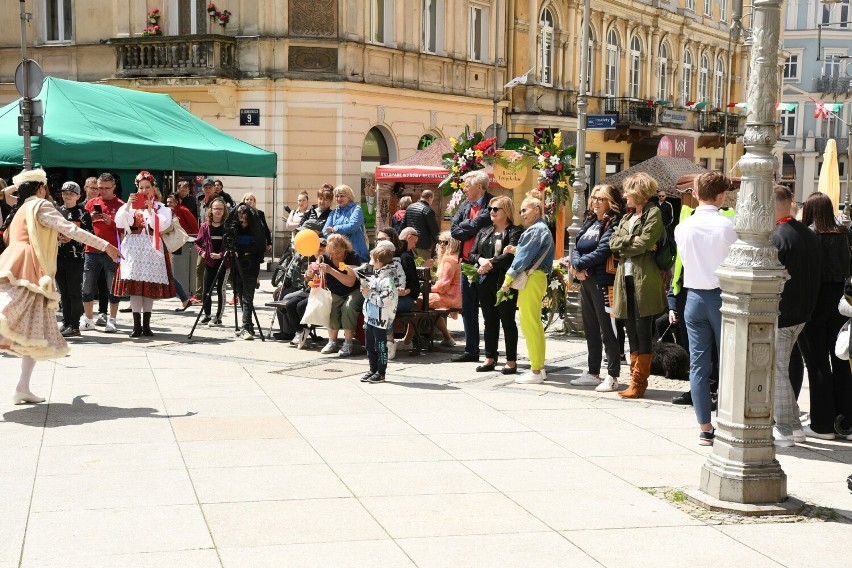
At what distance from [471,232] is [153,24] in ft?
57.1

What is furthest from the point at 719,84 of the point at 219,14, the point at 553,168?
the point at 553,168

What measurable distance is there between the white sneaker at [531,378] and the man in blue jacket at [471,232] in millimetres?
1141

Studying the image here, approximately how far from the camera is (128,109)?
1809 centimetres

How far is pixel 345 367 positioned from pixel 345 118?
53.0 feet

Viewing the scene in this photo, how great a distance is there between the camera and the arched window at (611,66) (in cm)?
4097

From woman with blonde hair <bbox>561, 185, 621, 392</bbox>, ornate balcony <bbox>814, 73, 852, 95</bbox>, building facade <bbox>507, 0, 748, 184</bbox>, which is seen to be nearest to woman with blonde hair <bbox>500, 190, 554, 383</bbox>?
woman with blonde hair <bbox>561, 185, 621, 392</bbox>

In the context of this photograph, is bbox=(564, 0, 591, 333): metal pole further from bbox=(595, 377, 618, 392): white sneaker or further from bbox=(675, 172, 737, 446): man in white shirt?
bbox=(675, 172, 737, 446): man in white shirt

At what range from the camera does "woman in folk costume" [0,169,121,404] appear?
8.70m

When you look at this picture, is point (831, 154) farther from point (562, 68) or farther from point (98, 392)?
point (562, 68)

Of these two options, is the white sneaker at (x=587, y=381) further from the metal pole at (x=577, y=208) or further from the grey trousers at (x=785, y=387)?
the grey trousers at (x=785, y=387)

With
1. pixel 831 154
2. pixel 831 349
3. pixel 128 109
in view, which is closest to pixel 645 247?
pixel 831 349

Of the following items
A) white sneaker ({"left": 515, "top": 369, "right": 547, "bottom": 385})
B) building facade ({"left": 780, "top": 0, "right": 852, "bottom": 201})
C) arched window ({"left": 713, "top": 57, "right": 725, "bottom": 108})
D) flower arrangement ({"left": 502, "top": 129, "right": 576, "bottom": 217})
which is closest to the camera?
white sneaker ({"left": 515, "top": 369, "right": 547, "bottom": 385})

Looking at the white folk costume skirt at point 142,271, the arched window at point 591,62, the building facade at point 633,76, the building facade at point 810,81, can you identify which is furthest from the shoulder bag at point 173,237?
the building facade at point 810,81

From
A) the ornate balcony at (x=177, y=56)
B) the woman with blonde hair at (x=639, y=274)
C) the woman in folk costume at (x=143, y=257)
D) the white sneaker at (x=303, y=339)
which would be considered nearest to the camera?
the woman with blonde hair at (x=639, y=274)
